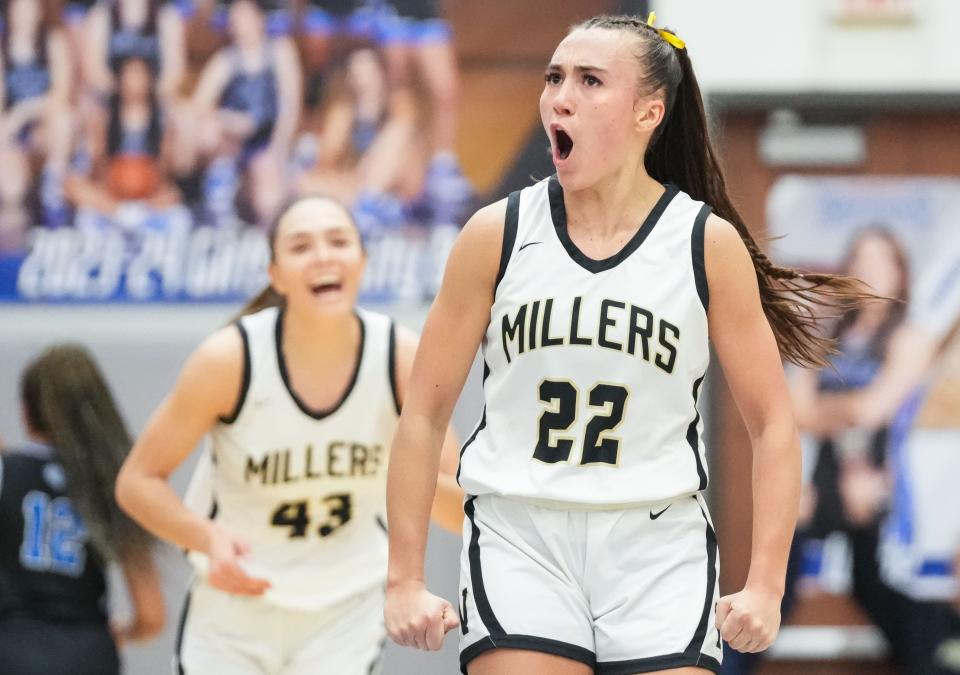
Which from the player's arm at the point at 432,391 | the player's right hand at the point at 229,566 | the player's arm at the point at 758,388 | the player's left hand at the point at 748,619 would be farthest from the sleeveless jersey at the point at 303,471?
the player's left hand at the point at 748,619

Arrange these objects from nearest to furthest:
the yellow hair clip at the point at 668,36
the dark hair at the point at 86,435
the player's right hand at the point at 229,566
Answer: the yellow hair clip at the point at 668,36, the player's right hand at the point at 229,566, the dark hair at the point at 86,435

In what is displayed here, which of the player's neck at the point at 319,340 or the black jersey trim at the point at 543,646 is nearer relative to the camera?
the black jersey trim at the point at 543,646

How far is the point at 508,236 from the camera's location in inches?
128

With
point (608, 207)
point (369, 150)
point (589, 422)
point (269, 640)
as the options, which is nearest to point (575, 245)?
point (608, 207)

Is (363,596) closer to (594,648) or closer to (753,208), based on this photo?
(594,648)

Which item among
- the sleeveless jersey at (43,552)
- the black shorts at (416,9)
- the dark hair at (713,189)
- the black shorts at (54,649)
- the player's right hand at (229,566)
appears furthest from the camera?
the black shorts at (416,9)

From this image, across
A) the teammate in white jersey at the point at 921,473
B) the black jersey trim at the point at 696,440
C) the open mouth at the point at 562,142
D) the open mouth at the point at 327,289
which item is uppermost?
the open mouth at the point at 562,142

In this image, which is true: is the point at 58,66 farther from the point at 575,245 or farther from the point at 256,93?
the point at 575,245

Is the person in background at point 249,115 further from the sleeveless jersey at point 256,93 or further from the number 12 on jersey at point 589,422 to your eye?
the number 12 on jersey at point 589,422

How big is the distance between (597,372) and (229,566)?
5.48ft

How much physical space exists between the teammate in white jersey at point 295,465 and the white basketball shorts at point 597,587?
1.44 metres

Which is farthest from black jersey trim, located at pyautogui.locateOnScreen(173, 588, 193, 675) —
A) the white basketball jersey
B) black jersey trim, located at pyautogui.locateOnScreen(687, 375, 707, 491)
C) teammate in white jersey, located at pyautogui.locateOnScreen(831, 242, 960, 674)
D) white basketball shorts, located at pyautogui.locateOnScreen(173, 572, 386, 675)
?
teammate in white jersey, located at pyautogui.locateOnScreen(831, 242, 960, 674)

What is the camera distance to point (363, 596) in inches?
189

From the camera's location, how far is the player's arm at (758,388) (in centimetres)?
315
